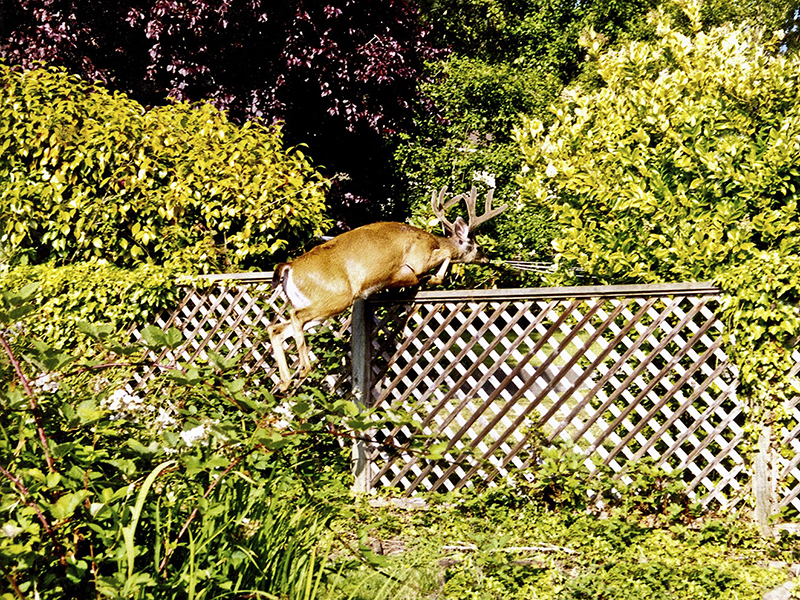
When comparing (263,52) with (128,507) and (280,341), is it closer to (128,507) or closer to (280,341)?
(280,341)

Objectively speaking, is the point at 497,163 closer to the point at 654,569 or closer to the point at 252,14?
the point at 252,14

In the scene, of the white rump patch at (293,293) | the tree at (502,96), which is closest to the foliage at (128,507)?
the white rump patch at (293,293)

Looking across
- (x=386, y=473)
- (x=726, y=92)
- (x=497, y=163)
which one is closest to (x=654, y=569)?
(x=386, y=473)

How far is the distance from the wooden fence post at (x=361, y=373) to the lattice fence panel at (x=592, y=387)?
8 centimetres

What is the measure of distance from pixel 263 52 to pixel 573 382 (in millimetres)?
7934

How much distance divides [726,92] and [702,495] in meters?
2.60

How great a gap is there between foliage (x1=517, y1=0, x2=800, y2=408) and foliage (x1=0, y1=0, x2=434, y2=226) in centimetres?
528

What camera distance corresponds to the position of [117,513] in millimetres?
2072

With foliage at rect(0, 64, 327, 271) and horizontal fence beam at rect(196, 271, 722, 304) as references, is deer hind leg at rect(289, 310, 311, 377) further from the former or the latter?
foliage at rect(0, 64, 327, 271)

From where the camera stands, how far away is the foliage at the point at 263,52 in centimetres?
981

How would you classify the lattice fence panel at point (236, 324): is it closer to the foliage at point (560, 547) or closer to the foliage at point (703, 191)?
the foliage at point (560, 547)

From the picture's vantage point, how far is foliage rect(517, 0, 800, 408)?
377 cm

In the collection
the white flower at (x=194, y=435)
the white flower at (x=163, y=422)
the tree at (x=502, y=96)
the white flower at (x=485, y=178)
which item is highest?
the tree at (x=502, y=96)

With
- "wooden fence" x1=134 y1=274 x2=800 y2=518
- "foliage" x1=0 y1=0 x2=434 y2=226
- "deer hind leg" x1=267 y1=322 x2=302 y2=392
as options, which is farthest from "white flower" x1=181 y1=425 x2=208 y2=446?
"foliage" x1=0 y1=0 x2=434 y2=226
